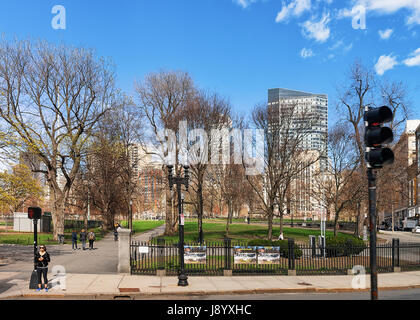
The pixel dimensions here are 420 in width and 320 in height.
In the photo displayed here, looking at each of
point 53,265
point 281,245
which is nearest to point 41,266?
point 53,265

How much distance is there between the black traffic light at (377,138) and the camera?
23.4 feet

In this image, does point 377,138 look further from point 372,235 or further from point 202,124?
point 202,124

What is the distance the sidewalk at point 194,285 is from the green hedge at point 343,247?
2.00m

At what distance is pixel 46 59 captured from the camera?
35.8m

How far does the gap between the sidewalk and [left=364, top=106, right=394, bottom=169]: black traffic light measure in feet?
31.7

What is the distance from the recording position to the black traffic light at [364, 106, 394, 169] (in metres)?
7.12

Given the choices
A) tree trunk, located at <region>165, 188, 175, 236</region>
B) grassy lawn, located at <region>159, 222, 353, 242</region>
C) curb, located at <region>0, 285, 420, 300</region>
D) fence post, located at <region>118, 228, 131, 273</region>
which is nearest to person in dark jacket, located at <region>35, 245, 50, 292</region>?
curb, located at <region>0, 285, 420, 300</region>

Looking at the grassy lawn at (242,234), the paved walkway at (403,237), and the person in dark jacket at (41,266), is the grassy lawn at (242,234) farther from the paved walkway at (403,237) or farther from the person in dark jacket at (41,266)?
the person in dark jacket at (41,266)

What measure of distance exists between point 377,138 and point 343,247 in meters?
14.9

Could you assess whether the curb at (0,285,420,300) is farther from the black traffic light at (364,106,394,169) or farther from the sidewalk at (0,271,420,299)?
the black traffic light at (364,106,394,169)

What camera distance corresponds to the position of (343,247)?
2067 centimetres
